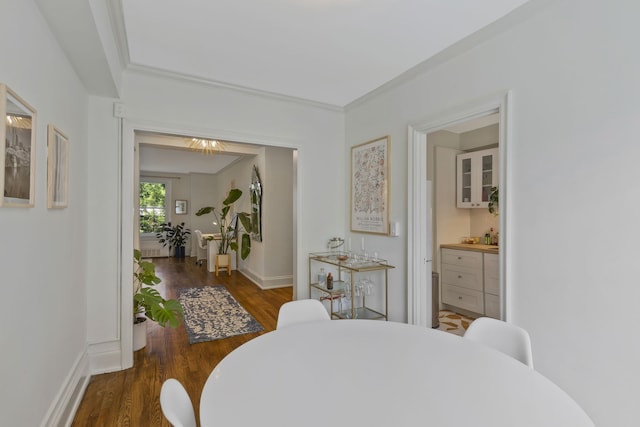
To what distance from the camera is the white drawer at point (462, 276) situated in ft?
12.3

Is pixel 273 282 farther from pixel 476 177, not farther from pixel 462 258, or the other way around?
pixel 476 177

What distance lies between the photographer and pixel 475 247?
3820 mm

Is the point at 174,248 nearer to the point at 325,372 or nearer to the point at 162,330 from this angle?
the point at 162,330

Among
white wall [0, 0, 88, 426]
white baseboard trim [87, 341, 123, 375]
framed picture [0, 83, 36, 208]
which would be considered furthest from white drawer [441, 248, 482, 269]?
framed picture [0, 83, 36, 208]

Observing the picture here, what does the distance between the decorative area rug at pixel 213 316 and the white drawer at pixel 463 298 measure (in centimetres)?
239

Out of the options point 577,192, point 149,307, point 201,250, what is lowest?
point 201,250

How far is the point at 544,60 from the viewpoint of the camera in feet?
6.11

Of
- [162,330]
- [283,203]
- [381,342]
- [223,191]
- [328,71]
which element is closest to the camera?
[381,342]

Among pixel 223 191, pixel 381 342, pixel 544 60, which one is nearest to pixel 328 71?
pixel 544 60

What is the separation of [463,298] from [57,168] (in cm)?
411

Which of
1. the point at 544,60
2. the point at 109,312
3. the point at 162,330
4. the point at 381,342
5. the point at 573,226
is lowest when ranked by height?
the point at 162,330

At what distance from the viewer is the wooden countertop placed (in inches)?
143

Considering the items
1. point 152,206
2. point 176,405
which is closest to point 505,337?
point 176,405

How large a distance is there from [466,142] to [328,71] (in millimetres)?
2567
